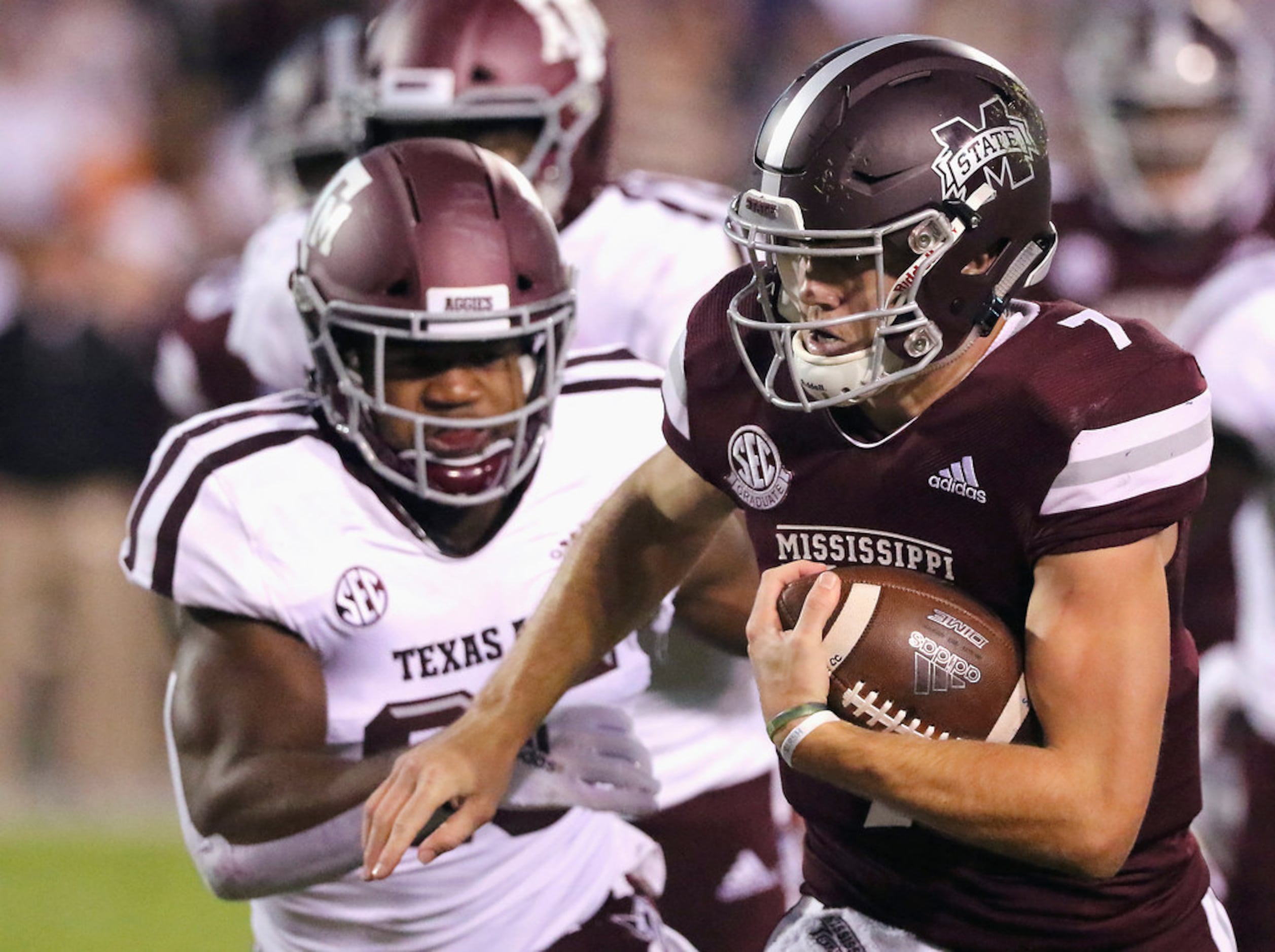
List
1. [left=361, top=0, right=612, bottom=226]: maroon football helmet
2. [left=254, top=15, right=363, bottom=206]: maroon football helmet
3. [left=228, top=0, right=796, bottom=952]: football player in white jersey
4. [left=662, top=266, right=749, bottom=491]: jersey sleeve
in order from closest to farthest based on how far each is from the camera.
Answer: [left=662, top=266, right=749, bottom=491]: jersey sleeve, [left=228, top=0, right=796, bottom=952]: football player in white jersey, [left=361, top=0, right=612, bottom=226]: maroon football helmet, [left=254, top=15, right=363, bottom=206]: maroon football helmet

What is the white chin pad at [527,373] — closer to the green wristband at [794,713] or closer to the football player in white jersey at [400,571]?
the football player in white jersey at [400,571]

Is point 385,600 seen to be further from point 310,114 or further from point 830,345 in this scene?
point 310,114

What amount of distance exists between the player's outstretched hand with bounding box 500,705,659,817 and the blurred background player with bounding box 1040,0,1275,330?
110 inches

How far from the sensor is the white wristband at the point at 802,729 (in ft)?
7.34

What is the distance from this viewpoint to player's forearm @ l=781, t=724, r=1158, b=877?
7.11ft

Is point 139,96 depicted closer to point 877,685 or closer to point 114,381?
point 114,381

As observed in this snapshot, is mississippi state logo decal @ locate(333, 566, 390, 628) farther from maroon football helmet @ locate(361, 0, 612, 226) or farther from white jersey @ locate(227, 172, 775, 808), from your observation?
maroon football helmet @ locate(361, 0, 612, 226)

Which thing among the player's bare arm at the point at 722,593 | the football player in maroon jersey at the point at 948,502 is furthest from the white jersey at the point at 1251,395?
the football player in maroon jersey at the point at 948,502

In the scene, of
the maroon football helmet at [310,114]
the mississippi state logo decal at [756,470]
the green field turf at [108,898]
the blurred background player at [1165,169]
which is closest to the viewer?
the mississippi state logo decal at [756,470]

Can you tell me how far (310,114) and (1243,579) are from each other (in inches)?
97.7

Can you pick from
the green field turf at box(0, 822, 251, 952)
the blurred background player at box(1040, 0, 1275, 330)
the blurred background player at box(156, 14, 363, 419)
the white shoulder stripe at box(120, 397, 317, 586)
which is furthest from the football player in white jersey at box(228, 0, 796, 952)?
the green field turf at box(0, 822, 251, 952)

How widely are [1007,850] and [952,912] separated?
0.27 meters

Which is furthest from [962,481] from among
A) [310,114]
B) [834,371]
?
[310,114]

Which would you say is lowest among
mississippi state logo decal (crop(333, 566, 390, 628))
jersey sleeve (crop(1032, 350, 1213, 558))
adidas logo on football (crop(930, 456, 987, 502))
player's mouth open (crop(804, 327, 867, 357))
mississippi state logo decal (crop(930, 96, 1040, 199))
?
mississippi state logo decal (crop(333, 566, 390, 628))
